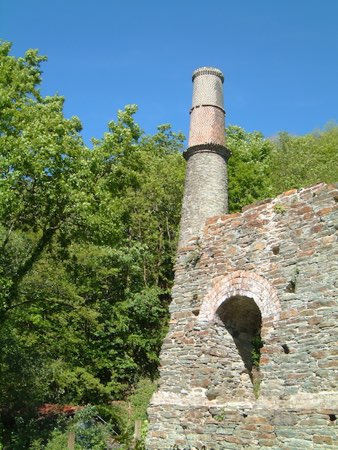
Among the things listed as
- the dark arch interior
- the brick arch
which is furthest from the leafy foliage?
the brick arch

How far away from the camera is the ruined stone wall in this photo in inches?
277

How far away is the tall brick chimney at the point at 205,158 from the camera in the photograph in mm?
19541

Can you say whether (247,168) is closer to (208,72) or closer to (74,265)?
(208,72)

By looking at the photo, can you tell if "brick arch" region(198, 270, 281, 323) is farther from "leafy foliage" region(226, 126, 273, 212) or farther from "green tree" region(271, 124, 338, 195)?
"green tree" region(271, 124, 338, 195)

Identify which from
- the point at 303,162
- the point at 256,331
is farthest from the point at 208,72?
the point at 256,331

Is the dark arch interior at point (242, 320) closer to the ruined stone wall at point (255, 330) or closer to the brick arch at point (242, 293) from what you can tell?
the ruined stone wall at point (255, 330)

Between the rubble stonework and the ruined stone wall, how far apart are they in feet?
0.06

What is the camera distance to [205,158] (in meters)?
20.5

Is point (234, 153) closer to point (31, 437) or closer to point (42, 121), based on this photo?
point (42, 121)

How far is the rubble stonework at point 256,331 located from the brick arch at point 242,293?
0.07ft

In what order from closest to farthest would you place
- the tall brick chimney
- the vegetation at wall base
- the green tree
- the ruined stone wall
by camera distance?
the ruined stone wall
the vegetation at wall base
the tall brick chimney
the green tree

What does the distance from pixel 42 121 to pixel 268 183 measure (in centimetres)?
1674

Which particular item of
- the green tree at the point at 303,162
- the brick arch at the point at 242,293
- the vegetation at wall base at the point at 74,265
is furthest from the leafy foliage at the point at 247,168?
the brick arch at the point at 242,293

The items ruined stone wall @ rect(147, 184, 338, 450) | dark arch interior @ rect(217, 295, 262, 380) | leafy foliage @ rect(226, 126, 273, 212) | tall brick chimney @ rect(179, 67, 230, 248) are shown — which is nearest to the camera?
ruined stone wall @ rect(147, 184, 338, 450)
